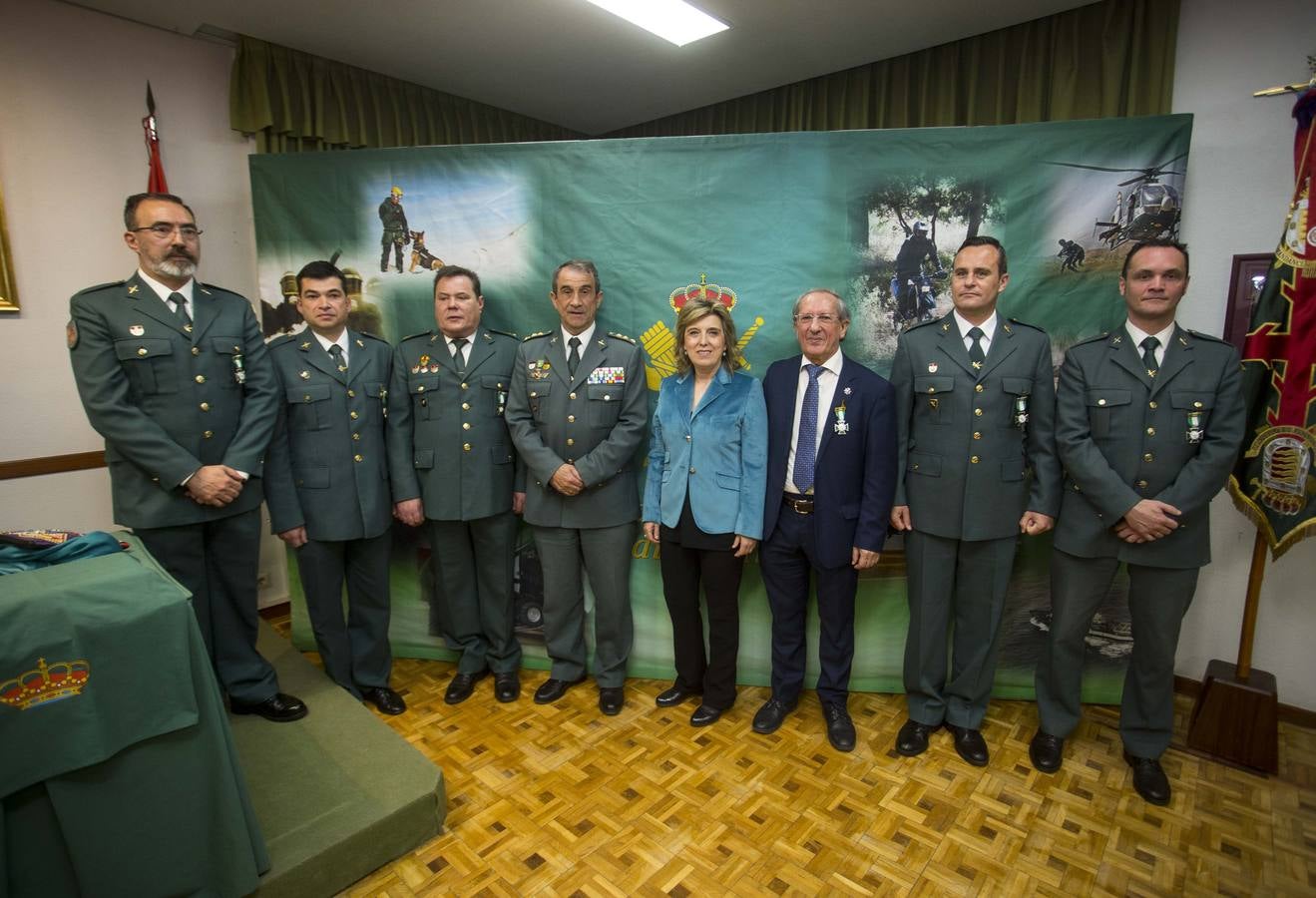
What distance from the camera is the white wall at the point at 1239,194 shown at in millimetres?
2646

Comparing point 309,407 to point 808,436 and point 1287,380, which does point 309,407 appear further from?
point 1287,380

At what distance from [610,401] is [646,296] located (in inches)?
22.1

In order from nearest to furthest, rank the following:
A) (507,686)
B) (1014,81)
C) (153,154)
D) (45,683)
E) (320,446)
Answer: (45,683) < (320,446) < (507,686) < (153,154) < (1014,81)

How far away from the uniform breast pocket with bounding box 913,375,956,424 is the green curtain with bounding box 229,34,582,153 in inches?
144

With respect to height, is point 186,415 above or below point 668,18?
below

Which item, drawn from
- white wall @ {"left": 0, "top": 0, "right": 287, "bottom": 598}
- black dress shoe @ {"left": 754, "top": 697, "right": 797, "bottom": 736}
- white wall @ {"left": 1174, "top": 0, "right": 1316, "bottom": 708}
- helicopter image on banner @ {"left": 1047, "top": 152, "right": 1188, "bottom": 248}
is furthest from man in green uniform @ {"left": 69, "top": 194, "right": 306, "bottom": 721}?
white wall @ {"left": 1174, "top": 0, "right": 1316, "bottom": 708}

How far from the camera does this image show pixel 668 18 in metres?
3.30

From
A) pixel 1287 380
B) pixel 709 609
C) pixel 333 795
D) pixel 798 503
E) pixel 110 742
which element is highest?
pixel 1287 380

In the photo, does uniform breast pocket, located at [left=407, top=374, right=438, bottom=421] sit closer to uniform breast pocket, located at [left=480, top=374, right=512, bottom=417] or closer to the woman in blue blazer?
uniform breast pocket, located at [left=480, top=374, right=512, bottom=417]

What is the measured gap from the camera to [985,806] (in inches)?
87.8

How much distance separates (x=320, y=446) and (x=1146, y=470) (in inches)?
121

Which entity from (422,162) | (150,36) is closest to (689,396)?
(422,162)

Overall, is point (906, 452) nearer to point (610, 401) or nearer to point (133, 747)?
point (610, 401)

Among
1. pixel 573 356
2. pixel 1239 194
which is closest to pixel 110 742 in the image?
pixel 573 356
